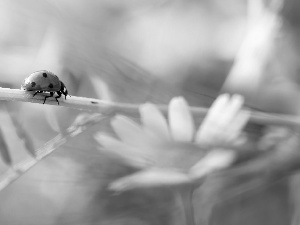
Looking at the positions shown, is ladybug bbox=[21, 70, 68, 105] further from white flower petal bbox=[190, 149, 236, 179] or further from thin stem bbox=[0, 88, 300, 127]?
white flower petal bbox=[190, 149, 236, 179]

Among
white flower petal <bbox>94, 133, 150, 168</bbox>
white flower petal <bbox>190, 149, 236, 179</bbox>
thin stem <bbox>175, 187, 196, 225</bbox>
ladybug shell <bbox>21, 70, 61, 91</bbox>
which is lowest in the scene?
thin stem <bbox>175, 187, 196, 225</bbox>

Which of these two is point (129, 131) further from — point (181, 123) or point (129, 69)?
point (129, 69)

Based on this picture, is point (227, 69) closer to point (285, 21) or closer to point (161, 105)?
point (285, 21)

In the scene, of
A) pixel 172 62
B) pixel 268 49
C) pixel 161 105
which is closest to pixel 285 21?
pixel 268 49

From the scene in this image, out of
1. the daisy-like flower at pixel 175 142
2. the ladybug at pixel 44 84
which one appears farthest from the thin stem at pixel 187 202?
the ladybug at pixel 44 84

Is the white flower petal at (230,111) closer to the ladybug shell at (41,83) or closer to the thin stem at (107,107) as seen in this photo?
the thin stem at (107,107)

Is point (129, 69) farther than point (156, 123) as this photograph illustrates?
Yes

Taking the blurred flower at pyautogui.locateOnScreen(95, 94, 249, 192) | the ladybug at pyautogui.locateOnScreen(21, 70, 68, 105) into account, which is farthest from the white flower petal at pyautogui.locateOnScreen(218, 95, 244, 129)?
the ladybug at pyautogui.locateOnScreen(21, 70, 68, 105)

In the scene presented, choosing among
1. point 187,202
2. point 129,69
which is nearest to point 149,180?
point 187,202
